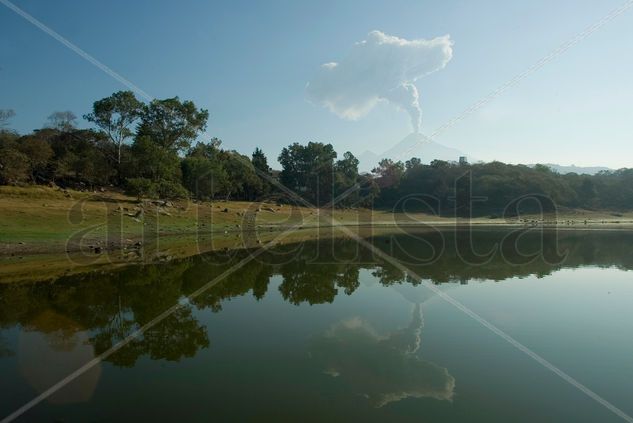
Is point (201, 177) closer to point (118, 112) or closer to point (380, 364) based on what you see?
point (118, 112)

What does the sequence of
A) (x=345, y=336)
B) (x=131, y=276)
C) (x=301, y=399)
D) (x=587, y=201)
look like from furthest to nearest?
1. (x=587, y=201)
2. (x=131, y=276)
3. (x=345, y=336)
4. (x=301, y=399)

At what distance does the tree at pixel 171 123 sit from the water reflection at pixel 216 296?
46951 mm

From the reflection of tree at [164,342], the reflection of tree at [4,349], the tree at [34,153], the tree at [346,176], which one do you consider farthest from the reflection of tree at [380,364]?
the tree at [346,176]

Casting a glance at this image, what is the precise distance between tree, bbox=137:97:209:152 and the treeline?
167mm

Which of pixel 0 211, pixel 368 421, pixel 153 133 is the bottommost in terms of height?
pixel 368 421

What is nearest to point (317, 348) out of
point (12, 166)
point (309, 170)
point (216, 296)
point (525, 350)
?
point (525, 350)

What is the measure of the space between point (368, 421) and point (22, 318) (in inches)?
515

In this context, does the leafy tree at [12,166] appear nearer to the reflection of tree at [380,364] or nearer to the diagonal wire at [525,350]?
the diagonal wire at [525,350]

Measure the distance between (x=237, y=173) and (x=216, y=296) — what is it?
7105cm

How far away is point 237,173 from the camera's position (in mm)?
87750

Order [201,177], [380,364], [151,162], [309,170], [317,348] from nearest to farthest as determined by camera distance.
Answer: [380,364] → [317,348] → [151,162] → [201,177] → [309,170]

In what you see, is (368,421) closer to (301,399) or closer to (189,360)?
(301,399)

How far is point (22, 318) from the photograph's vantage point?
1477 cm

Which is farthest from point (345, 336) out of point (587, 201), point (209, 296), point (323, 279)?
point (587, 201)
